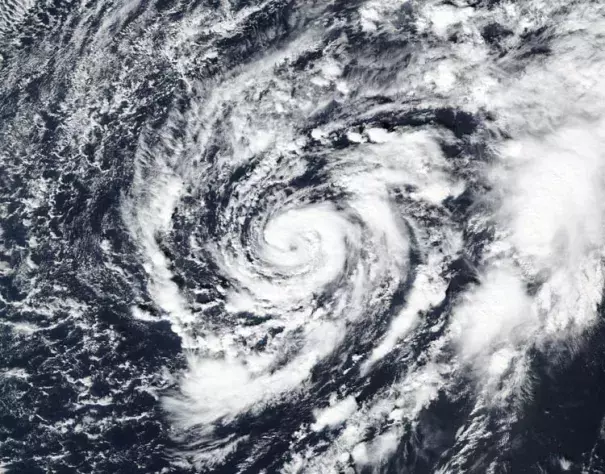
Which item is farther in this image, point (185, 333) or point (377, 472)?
point (185, 333)

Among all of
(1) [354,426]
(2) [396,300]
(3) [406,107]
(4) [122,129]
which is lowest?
(1) [354,426]

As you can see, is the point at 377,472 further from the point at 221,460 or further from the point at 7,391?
the point at 7,391

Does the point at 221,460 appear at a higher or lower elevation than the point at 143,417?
lower

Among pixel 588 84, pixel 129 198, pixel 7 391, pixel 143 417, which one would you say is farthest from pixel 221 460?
pixel 588 84

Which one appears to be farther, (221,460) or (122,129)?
(122,129)

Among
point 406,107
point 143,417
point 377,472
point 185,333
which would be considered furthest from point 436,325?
point 143,417

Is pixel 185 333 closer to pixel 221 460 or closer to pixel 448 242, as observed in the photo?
pixel 221 460
